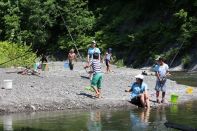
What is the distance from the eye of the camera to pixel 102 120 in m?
18.9

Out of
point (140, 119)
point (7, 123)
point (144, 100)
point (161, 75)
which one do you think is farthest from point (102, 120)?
point (161, 75)

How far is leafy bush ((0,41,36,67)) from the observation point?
126 feet

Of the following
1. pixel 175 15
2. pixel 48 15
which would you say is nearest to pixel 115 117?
pixel 175 15

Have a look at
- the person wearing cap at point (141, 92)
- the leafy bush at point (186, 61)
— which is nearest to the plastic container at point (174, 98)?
the person wearing cap at point (141, 92)

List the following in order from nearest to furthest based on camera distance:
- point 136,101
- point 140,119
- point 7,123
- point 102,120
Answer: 1. point 7,123
2. point 102,120
3. point 140,119
4. point 136,101

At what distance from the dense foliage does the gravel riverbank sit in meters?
21.5

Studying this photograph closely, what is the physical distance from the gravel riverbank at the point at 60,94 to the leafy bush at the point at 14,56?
861 cm

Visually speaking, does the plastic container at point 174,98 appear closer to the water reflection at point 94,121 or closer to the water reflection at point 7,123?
the water reflection at point 94,121

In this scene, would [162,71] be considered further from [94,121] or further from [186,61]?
[186,61]

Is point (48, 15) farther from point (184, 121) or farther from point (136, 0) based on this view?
point (184, 121)

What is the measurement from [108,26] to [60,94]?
119 feet

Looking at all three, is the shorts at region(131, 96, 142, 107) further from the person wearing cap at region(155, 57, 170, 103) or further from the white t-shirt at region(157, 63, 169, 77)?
the white t-shirt at region(157, 63, 169, 77)

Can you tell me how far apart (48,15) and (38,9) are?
1.29m

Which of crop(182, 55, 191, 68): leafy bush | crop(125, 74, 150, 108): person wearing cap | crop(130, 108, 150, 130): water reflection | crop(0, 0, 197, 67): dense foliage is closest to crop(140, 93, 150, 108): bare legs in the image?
crop(125, 74, 150, 108): person wearing cap
